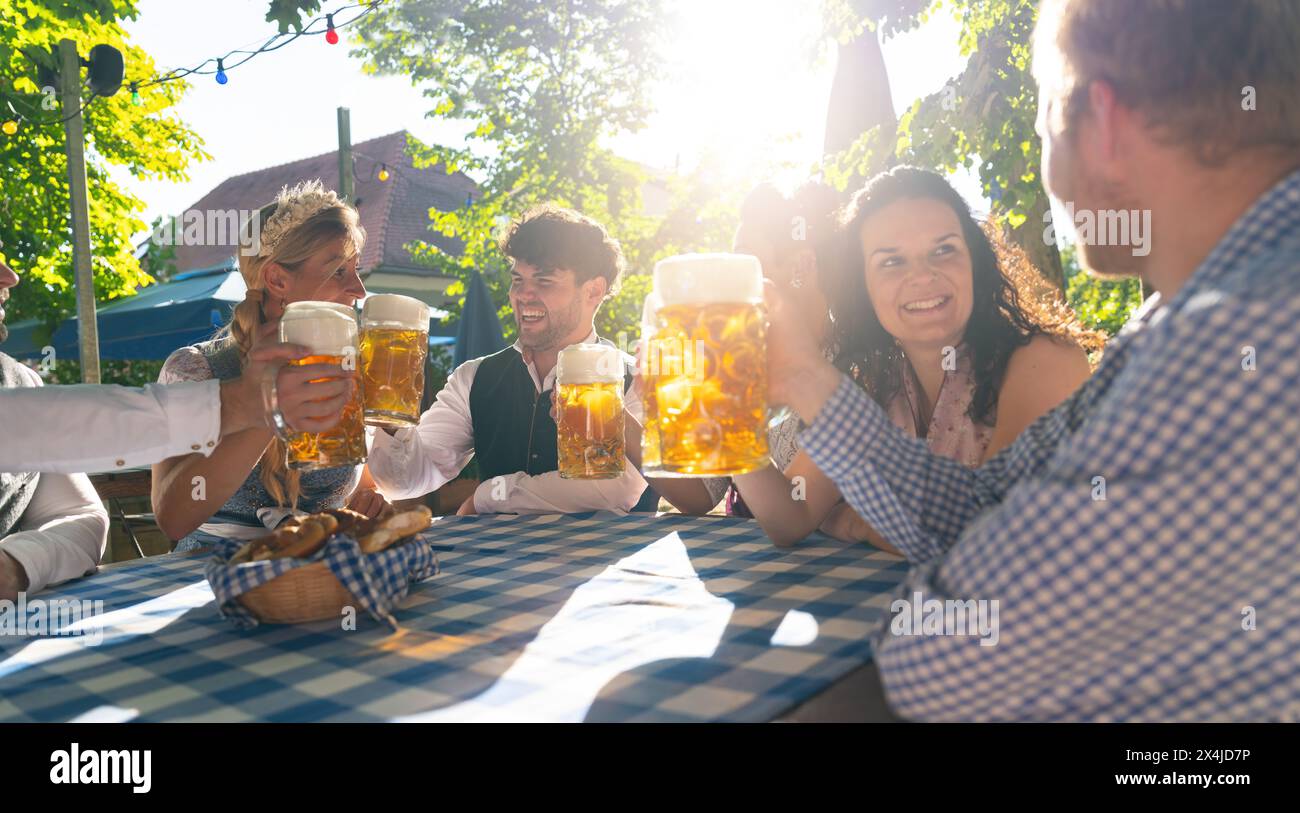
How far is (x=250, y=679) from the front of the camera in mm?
1160

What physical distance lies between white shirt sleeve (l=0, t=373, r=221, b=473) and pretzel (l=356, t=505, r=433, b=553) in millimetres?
411

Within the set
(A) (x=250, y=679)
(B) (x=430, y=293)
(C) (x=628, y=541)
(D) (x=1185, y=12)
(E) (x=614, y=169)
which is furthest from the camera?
(B) (x=430, y=293)

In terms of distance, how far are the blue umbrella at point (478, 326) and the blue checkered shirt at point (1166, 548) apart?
564cm

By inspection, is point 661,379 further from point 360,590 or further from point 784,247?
point 784,247

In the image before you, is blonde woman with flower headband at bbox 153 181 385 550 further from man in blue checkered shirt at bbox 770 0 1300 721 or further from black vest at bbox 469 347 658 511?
man in blue checkered shirt at bbox 770 0 1300 721

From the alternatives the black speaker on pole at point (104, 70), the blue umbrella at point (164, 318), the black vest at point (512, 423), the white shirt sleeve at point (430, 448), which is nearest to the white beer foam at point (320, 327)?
the white shirt sleeve at point (430, 448)

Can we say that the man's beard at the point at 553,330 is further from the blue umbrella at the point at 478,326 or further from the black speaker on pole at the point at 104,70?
the black speaker on pole at the point at 104,70

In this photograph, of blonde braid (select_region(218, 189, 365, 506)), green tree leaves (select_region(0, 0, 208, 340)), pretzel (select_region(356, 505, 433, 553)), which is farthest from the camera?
green tree leaves (select_region(0, 0, 208, 340))

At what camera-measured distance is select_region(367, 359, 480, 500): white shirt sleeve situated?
3.15 m

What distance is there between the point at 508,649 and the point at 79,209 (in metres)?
6.62

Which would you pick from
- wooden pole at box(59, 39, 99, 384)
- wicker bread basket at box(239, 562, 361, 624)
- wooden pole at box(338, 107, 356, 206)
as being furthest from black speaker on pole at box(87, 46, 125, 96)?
wicker bread basket at box(239, 562, 361, 624)

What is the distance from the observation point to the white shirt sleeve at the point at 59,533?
1819mm

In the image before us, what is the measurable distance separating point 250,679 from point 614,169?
11.4 meters
